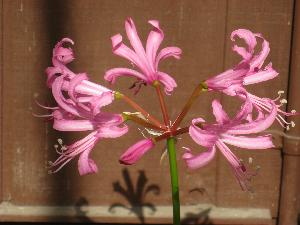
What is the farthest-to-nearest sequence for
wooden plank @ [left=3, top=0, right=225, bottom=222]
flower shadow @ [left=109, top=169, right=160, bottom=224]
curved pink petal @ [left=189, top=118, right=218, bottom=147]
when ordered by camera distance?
flower shadow @ [left=109, top=169, right=160, bottom=224] < wooden plank @ [left=3, top=0, right=225, bottom=222] < curved pink petal @ [left=189, top=118, right=218, bottom=147]

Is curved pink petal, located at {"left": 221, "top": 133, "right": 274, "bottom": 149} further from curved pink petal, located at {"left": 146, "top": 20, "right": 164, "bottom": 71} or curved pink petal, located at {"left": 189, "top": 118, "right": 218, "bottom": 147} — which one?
curved pink petal, located at {"left": 146, "top": 20, "right": 164, "bottom": 71}

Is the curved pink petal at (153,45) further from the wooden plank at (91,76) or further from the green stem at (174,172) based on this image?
the wooden plank at (91,76)

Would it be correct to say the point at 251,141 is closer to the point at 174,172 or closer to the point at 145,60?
the point at 174,172

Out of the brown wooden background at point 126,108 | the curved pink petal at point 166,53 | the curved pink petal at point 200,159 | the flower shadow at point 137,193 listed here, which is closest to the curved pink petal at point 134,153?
the curved pink petal at point 200,159

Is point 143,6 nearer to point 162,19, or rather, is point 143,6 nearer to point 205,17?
point 162,19

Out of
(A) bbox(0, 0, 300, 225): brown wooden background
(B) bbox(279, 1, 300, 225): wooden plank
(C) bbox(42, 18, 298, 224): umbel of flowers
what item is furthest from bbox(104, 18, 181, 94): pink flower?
(B) bbox(279, 1, 300, 225): wooden plank

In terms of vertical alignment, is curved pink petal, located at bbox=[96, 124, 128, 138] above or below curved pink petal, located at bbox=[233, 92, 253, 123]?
below
